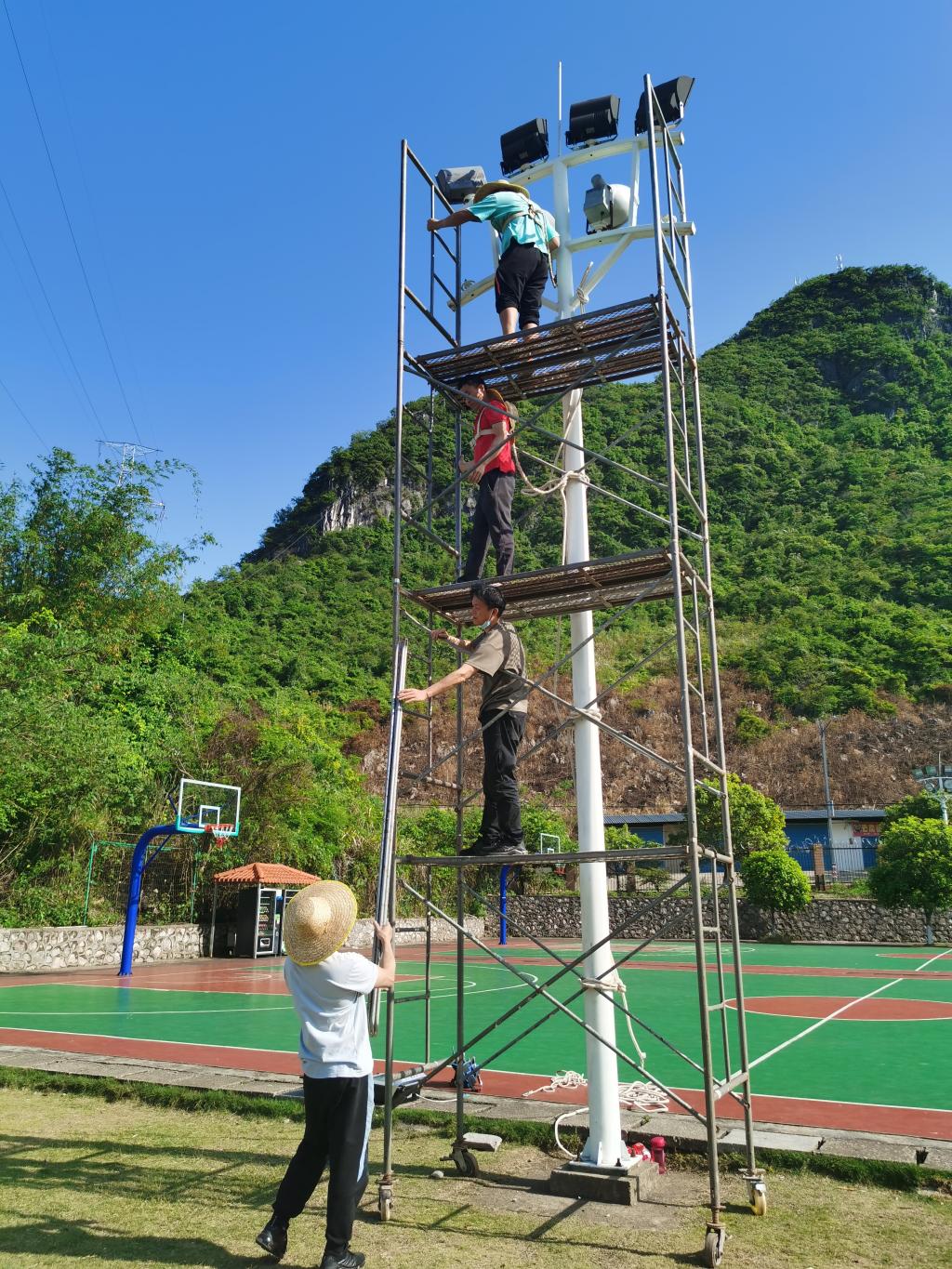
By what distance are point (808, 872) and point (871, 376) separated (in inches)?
2565

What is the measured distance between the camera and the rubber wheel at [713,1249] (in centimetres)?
327

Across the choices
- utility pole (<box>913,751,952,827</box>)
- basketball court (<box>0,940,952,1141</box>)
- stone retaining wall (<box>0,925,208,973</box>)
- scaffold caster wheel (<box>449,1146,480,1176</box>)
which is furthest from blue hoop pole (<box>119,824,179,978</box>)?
utility pole (<box>913,751,952,827</box>)

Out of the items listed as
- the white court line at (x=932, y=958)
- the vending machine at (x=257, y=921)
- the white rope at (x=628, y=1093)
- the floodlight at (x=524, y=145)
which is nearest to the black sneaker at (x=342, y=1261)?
the white rope at (x=628, y=1093)

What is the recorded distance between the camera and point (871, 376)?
82625mm

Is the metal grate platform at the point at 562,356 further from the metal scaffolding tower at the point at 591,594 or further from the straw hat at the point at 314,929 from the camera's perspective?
the straw hat at the point at 314,929

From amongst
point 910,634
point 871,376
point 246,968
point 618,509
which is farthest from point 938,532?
point 246,968

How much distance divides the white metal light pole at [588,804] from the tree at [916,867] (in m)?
18.2

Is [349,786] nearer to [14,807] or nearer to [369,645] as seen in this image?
[14,807]

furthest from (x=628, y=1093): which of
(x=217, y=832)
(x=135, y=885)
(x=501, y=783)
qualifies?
(x=217, y=832)

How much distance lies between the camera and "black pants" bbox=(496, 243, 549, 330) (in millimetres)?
5188

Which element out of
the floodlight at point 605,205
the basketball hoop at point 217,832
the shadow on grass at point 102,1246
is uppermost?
the floodlight at point 605,205

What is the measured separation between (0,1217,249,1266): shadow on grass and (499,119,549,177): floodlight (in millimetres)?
5521

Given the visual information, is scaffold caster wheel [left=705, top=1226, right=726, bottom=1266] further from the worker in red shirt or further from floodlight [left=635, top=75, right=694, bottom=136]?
floodlight [left=635, top=75, right=694, bottom=136]

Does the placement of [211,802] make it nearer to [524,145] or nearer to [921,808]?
[524,145]
